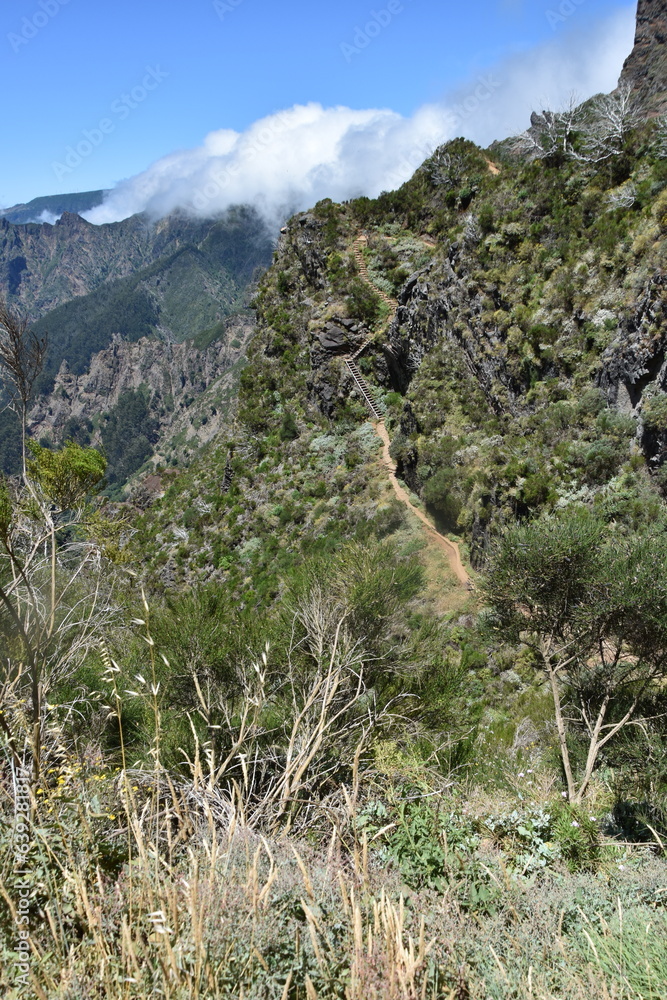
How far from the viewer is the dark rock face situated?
20.1m

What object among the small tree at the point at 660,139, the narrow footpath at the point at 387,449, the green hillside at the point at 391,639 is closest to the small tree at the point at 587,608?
the green hillside at the point at 391,639

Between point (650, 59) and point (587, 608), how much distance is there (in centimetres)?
2853

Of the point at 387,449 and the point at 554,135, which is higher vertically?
the point at 554,135

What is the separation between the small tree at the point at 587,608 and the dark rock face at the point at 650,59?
66.7 feet

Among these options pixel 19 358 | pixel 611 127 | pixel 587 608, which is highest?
pixel 611 127

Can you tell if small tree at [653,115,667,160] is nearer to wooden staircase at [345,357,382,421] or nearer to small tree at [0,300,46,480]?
wooden staircase at [345,357,382,421]

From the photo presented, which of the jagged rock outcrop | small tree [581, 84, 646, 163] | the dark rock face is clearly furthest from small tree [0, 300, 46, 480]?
the dark rock face

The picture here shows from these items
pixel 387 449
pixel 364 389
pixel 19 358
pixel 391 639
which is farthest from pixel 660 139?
pixel 19 358

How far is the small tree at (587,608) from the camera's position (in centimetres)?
679

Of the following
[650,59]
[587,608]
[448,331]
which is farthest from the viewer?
[650,59]

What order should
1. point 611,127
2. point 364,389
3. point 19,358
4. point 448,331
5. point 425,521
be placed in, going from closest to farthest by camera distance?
point 19,358 < point 611,127 < point 425,521 < point 448,331 < point 364,389

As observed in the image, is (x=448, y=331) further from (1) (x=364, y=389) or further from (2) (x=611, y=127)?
(2) (x=611, y=127)

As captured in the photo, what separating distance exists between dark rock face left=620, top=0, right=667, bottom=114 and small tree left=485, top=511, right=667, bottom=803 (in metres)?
20.3

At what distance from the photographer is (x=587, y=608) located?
288 inches
